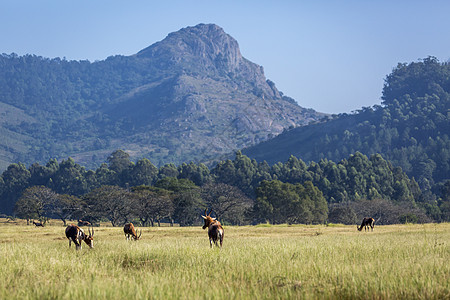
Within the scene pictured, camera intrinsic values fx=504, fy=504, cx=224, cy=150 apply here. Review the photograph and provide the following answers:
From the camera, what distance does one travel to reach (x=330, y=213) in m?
107

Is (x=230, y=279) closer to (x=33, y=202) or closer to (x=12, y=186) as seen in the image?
(x=33, y=202)

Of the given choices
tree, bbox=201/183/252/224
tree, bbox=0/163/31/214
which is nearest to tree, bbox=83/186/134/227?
tree, bbox=201/183/252/224

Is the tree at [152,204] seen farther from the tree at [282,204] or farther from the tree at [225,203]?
the tree at [282,204]

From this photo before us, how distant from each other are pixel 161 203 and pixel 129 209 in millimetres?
5821

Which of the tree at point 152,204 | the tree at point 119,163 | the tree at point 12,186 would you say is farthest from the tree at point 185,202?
the tree at point 12,186

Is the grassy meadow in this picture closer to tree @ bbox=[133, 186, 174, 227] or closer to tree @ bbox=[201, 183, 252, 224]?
tree @ bbox=[133, 186, 174, 227]

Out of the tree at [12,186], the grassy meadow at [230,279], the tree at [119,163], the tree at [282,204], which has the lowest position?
the grassy meadow at [230,279]

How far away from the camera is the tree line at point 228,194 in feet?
305

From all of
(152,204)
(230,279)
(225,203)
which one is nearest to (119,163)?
(225,203)

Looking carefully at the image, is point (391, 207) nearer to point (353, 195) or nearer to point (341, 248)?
point (353, 195)

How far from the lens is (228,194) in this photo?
103 metres

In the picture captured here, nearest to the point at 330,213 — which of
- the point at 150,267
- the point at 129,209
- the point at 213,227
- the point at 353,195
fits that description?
the point at 353,195

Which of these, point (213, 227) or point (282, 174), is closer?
point (213, 227)

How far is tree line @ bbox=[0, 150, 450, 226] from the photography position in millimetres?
92812
